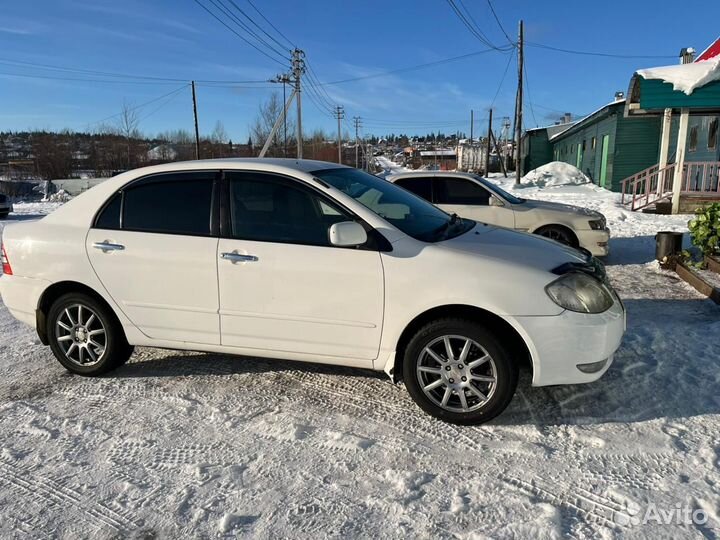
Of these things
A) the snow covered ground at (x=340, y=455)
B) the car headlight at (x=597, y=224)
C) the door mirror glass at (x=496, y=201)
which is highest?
the door mirror glass at (x=496, y=201)

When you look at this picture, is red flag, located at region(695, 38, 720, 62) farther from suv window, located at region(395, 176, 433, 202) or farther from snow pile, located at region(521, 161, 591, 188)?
suv window, located at region(395, 176, 433, 202)

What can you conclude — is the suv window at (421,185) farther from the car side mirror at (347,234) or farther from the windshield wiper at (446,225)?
the car side mirror at (347,234)

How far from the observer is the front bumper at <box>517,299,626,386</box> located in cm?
320

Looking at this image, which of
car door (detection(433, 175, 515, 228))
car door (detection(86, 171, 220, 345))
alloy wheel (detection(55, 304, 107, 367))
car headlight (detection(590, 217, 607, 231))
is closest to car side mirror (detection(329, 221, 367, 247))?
car door (detection(86, 171, 220, 345))

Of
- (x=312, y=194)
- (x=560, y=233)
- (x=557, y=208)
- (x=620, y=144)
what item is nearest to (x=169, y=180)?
(x=312, y=194)

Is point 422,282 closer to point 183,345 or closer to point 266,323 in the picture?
point 266,323

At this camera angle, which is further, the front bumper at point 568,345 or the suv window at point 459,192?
the suv window at point 459,192

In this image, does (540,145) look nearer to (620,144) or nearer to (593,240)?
(620,144)

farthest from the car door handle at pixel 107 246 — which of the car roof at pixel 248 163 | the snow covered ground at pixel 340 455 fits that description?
the snow covered ground at pixel 340 455

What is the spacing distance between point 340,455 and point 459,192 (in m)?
6.09

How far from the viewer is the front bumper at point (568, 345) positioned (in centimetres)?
320

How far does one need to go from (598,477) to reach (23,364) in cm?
464

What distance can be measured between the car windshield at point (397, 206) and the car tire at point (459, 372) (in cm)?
69

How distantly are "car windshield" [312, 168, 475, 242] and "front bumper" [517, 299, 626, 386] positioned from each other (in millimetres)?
943
